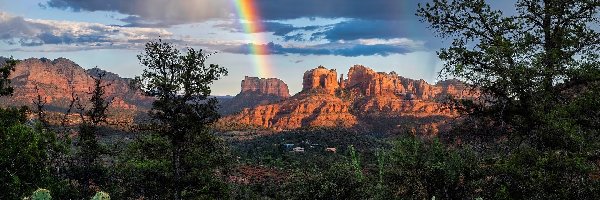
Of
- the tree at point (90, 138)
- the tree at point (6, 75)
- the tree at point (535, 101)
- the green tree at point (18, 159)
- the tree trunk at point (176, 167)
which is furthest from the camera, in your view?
the tree at point (90, 138)

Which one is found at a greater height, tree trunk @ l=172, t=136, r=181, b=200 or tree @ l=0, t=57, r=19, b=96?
tree @ l=0, t=57, r=19, b=96

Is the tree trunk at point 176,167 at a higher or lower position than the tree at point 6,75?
lower

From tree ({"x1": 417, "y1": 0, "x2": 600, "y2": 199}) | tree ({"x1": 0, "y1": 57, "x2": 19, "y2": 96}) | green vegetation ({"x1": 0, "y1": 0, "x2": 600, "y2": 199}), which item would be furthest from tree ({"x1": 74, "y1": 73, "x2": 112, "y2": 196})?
tree ({"x1": 417, "y1": 0, "x2": 600, "y2": 199})

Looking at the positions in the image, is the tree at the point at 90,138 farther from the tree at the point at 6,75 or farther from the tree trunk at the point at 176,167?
the tree at the point at 6,75

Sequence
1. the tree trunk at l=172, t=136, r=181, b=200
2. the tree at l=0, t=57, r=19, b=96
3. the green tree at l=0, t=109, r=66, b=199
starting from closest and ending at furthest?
the green tree at l=0, t=109, r=66, b=199
the tree at l=0, t=57, r=19, b=96
the tree trunk at l=172, t=136, r=181, b=200

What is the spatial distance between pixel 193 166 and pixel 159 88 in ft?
18.8

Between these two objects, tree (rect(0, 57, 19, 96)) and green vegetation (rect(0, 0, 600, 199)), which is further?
tree (rect(0, 57, 19, 96))

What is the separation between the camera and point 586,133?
16.2 metres

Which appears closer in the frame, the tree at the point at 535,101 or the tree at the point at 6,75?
the tree at the point at 535,101

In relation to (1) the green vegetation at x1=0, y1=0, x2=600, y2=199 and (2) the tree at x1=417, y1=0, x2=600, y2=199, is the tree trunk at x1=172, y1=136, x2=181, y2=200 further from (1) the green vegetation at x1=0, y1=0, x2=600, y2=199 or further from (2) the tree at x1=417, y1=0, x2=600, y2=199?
(2) the tree at x1=417, y1=0, x2=600, y2=199

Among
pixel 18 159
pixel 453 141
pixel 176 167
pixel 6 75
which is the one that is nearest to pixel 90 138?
pixel 176 167

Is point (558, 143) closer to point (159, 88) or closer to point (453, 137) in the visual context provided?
point (453, 137)

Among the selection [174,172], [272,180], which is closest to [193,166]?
[174,172]

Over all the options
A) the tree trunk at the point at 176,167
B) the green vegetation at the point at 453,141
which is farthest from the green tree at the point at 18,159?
the tree trunk at the point at 176,167
